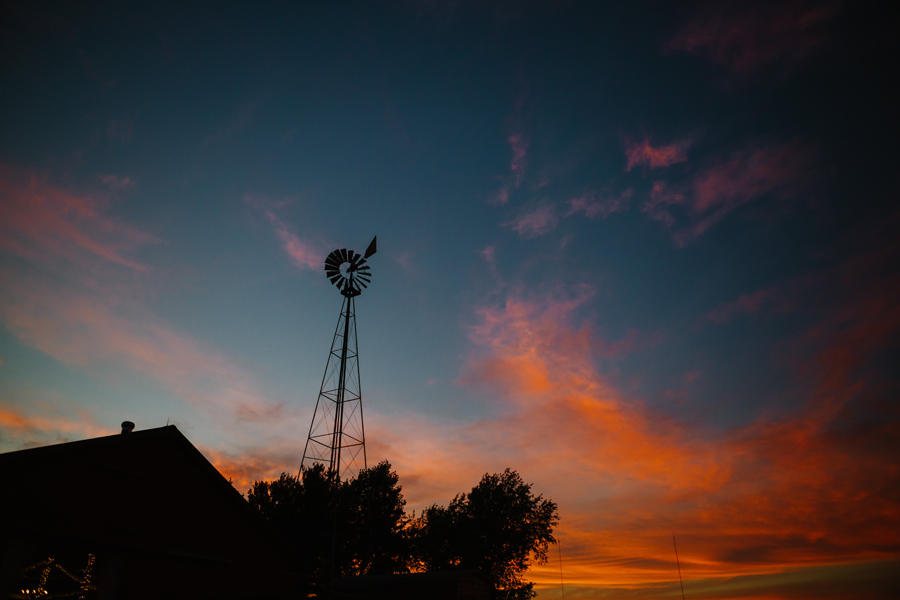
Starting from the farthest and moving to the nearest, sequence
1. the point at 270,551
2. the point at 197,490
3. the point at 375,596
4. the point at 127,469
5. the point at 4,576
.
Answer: the point at 375,596, the point at 270,551, the point at 197,490, the point at 127,469, the point at 4,576

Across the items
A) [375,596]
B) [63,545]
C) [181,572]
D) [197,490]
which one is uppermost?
[197,490]

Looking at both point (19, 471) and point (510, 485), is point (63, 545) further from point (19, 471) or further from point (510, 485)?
point (510, 485)

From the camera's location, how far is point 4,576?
13492mm

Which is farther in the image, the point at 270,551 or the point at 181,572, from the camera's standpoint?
the point at 270,551

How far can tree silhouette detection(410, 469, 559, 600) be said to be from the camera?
155ft

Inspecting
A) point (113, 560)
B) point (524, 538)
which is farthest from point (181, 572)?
point (524, 538)

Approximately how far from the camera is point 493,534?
48031mm

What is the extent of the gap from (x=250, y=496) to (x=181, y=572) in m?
35.5

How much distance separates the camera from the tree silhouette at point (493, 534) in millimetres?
47344

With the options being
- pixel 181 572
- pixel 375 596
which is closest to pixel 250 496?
pixel 375 596

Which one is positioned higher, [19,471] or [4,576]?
[19,471]

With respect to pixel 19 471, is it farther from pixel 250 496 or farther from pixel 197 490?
pixel 250 496

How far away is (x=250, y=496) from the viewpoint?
49844mm

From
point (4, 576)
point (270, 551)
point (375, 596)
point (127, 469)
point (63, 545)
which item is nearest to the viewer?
point (4, 576)
